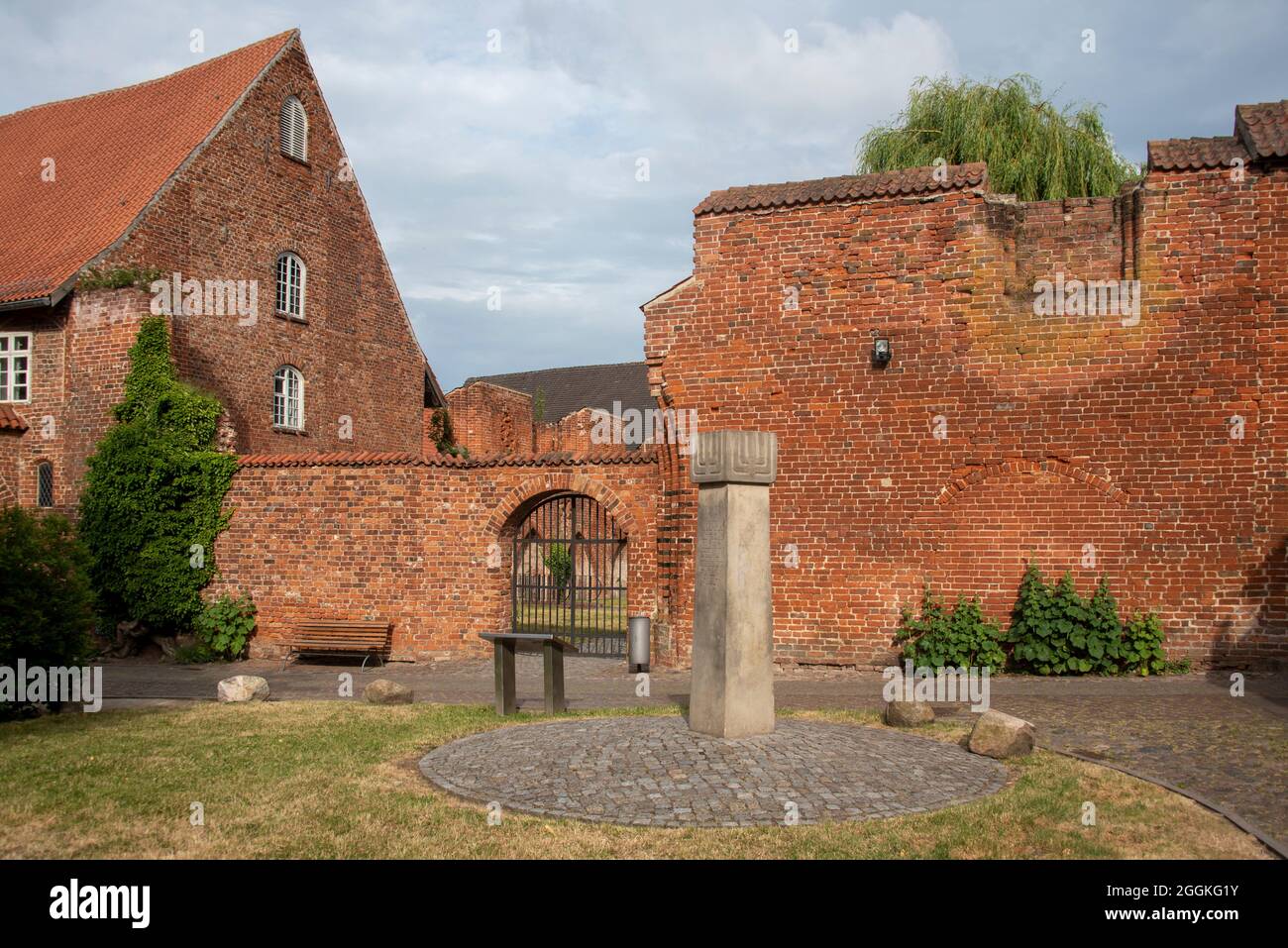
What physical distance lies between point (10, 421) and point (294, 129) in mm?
8791

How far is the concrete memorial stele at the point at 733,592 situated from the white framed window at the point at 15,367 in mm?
16192

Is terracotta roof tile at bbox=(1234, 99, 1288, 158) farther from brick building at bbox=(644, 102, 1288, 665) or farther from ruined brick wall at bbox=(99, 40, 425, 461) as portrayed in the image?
ruined brick wall at bbox=(99, 40, 425, 461)

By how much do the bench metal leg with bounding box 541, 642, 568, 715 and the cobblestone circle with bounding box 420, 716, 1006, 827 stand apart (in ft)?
5.74

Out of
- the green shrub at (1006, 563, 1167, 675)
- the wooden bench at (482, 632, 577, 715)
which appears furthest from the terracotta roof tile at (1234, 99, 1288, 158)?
the wooden bench at (482, 632, 577, 715)

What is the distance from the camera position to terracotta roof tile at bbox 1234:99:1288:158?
459 inches

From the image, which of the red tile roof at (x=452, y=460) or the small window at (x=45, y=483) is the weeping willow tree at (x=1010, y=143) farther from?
the small window at (x=45, y=483)

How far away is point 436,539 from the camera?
15.7 metres

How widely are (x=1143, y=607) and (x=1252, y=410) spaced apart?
258 centimetres

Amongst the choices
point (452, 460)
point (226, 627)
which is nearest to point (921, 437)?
point (452, 460)

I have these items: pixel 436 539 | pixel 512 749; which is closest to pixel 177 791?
pixel 512 749

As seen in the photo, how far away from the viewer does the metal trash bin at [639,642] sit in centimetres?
1378

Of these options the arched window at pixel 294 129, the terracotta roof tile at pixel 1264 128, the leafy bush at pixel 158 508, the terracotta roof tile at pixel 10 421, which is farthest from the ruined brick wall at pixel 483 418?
the terracotta roof tile at pixel 1264 128

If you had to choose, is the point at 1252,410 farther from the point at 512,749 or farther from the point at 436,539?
the point at 436,539
